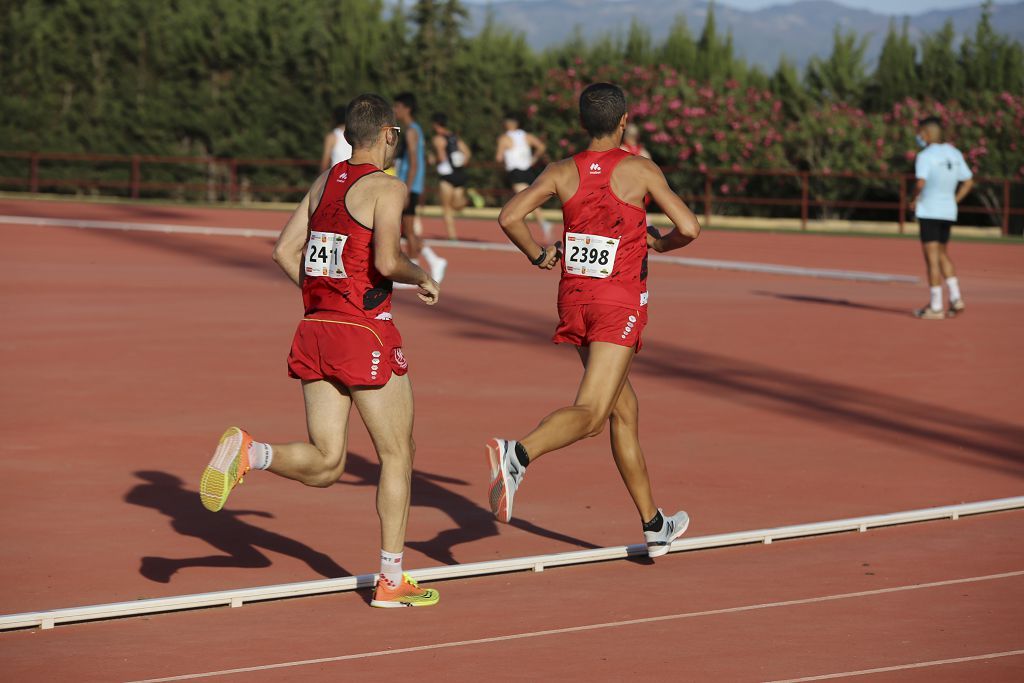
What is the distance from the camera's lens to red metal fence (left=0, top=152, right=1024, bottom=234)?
34.5 metres

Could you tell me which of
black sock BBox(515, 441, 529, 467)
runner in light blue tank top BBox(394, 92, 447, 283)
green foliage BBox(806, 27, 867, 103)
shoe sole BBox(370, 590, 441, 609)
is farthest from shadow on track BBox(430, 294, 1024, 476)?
green foliage BBox(806, 27, 867, 103)

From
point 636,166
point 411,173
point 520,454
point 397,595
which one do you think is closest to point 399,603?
point 397,595

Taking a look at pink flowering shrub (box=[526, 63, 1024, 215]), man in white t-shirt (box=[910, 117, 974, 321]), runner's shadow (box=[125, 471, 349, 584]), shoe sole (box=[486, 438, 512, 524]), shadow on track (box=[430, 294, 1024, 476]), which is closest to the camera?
shoe sole (box=[486, 438, 512, 524])

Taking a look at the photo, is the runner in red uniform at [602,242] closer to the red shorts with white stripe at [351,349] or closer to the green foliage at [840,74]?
the red shorts with white stripe at [351,349]

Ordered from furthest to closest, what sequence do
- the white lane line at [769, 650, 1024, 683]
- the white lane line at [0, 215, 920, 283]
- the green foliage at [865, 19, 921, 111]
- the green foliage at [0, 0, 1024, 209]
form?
the green foliage at [865, 19, 921, 111], the green foliage at [0, 0, 1024, 209], the white lane line at [0, 215, 920, 283], the white lane line at [769, 650, 1024, 683]

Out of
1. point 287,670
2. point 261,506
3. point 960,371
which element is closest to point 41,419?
point 261,506

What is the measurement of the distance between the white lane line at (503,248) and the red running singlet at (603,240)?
1489 cm

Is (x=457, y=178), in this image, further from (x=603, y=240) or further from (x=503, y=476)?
(x=503, y=476)

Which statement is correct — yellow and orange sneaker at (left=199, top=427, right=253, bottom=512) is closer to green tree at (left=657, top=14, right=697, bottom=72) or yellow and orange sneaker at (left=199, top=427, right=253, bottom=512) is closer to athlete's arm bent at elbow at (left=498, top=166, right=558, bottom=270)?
athlete's arm bent at elbow at (left=498, top=166, right=558, bottom=270)

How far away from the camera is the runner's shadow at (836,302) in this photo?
17.0m

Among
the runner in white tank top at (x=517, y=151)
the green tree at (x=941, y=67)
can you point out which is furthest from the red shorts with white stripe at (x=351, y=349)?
the green tree at (x=941, y=67)

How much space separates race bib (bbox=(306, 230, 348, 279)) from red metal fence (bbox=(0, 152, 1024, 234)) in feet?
91.9

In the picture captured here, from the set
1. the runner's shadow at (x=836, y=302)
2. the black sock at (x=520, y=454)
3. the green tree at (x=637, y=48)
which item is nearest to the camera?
the black sock at (x=520, y=454)

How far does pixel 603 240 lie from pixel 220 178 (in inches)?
1220
